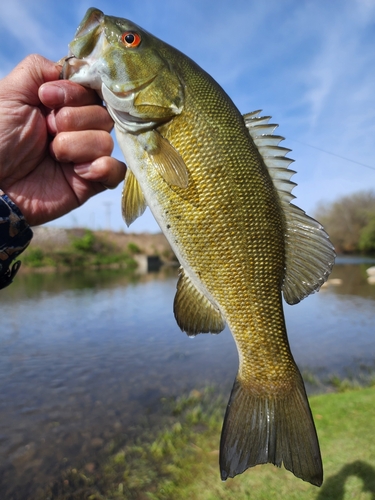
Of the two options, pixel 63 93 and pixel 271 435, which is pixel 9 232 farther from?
pixel 271 435

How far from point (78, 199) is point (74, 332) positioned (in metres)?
12.1

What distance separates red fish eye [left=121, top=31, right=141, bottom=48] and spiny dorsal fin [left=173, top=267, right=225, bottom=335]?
1.39 m

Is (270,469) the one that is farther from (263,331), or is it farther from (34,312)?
(34,312)

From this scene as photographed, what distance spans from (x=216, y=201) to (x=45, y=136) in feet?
4.98

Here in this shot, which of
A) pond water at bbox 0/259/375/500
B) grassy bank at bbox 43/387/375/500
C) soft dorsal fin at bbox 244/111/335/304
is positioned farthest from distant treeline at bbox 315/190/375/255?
soft dorsal fin at bbox 244/111/335/304

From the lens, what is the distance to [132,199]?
89.8 inches

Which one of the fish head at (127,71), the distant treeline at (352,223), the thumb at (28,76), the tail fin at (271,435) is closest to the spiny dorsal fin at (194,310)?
the tail fin at (271,435)

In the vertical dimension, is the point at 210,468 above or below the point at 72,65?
below

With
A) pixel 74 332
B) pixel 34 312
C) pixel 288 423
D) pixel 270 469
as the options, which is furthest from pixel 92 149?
pixel 34 312

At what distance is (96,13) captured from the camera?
214cm

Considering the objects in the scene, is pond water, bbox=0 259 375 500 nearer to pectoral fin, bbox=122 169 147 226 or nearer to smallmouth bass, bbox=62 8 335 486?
smallmouth bass, bbox=62 8 335 486

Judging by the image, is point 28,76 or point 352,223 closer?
point 28,76

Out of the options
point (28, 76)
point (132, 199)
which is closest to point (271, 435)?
point (132, 199)

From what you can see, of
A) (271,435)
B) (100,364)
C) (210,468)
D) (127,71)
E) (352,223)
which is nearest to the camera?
(271,435)
